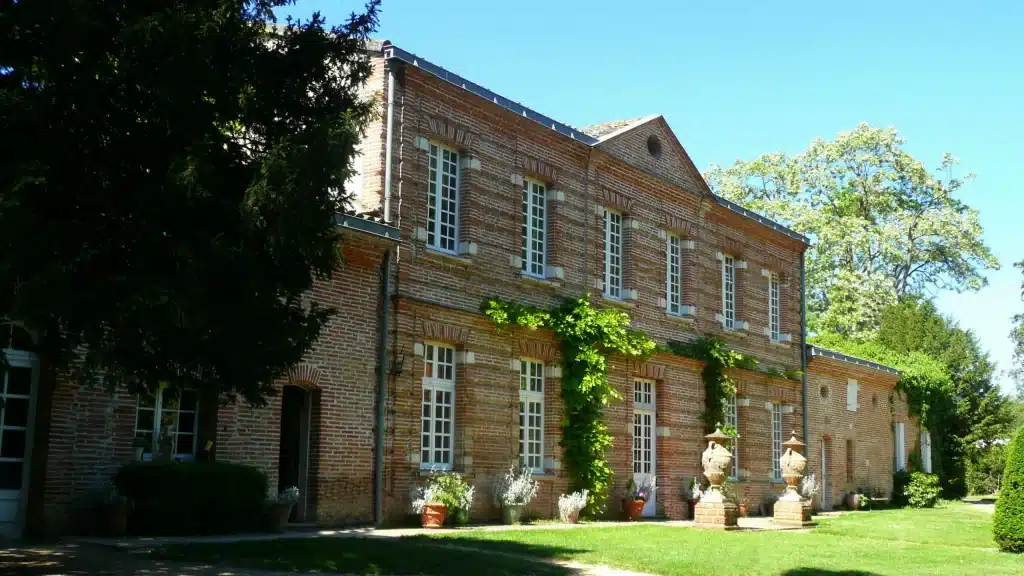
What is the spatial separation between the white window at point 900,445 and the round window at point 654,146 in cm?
1628

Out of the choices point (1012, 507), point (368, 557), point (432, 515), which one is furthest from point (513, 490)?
point (1012, 507)

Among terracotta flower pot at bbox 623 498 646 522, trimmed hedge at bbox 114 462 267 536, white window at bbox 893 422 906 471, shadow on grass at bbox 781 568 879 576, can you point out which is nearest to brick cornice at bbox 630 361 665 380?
terracotta flower pot at bbox 623 498 646 522

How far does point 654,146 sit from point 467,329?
27.0 feet

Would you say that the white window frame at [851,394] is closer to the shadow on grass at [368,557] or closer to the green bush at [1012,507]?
the green bush at [1012,507]

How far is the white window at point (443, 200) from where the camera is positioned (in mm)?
17812

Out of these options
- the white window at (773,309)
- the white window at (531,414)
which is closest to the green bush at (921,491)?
the white window at (773,309)

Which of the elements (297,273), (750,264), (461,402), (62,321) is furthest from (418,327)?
(750,264)

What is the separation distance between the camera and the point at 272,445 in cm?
1462

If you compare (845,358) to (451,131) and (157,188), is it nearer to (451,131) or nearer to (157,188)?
(451,131)

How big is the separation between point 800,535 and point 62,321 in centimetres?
1317

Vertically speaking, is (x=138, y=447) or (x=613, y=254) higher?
(x=613, y=254)

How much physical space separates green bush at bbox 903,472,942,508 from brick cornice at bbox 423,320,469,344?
20611 millimetres

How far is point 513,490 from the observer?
17.9 metres

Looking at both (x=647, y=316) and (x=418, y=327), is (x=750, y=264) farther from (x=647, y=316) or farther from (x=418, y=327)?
(x=418, y=327)
